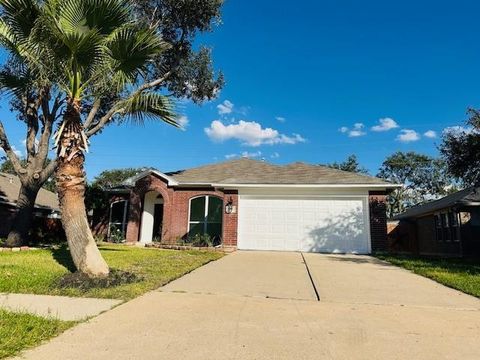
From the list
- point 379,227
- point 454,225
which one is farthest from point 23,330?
point 454,225

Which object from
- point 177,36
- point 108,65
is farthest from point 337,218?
point 108,65

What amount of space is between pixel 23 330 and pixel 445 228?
20070 millimetres

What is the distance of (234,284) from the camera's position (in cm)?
728

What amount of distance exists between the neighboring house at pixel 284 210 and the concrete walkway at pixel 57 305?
34.6 ft

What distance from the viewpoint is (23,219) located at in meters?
13.0

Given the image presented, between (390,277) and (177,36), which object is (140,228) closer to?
(177,36)

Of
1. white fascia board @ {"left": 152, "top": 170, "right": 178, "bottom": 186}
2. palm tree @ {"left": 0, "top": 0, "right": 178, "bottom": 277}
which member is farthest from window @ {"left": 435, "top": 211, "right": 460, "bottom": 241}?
palm tree @ {"left": 0, "top": 0, "right": 178, "bottom": 277}

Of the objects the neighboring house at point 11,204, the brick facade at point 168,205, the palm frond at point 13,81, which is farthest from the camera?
the neighboring house at point 11,204

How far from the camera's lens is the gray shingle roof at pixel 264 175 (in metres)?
15.8

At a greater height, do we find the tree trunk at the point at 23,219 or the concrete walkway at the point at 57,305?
the tree trunk at the point at 23,219

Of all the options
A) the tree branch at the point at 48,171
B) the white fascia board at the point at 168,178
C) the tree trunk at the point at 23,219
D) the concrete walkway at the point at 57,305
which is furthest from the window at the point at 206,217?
the concrete walkway at the point at 57,305

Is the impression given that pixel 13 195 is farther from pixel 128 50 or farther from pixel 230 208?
pixel 128 50

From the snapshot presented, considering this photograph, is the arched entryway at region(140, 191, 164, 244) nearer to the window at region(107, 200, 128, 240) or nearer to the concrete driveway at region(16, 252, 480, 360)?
the window at region(107, 200, 128, 240)

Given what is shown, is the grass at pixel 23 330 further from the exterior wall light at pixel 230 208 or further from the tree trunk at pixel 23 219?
the exterior wall light at pixel 230 208
